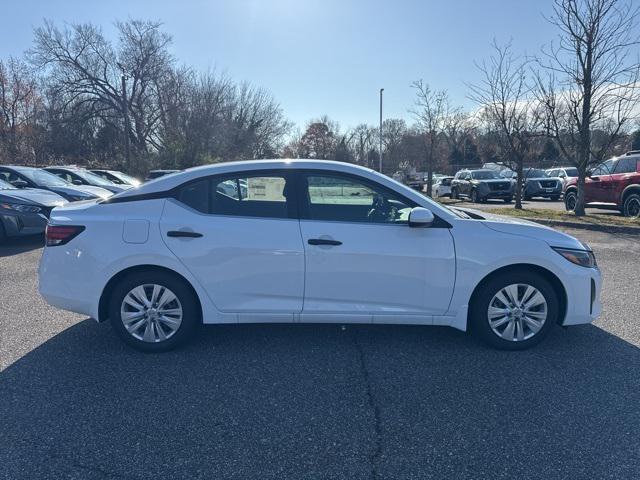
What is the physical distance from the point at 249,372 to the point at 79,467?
1300mm

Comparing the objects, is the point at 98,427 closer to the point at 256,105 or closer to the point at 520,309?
the point at 520,309

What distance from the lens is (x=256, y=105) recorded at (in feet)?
128

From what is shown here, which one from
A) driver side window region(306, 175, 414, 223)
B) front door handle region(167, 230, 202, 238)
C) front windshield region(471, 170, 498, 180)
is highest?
front windshield region(471, 170, 498, 180)

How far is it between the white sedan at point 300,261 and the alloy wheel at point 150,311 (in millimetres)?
10

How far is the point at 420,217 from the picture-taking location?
3391 mm

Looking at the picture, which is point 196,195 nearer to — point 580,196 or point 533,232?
point 533,232

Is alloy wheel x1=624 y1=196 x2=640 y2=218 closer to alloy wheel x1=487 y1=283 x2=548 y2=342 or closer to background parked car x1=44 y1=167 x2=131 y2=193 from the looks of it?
alloy wheel x1=487 y1=283 x2=548 y2=342

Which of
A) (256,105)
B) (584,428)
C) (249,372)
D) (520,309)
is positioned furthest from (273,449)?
(256,105)

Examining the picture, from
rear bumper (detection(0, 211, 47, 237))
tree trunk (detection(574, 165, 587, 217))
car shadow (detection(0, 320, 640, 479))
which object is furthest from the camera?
tree trunk (detection(574, 165, 587, 217))

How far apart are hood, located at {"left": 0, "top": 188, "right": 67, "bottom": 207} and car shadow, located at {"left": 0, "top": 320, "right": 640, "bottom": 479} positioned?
591cm

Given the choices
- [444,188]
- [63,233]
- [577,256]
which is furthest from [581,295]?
[444,188]

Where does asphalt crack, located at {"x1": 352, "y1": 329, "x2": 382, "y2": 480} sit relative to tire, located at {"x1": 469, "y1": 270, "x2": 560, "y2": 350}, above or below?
below

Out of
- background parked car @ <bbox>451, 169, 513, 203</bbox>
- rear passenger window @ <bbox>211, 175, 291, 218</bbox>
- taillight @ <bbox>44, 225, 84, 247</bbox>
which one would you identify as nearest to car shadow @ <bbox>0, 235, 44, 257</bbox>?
taillight @ <bbox>44, 225, 84, 247</bbox>

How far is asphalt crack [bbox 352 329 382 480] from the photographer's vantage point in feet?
7.63
